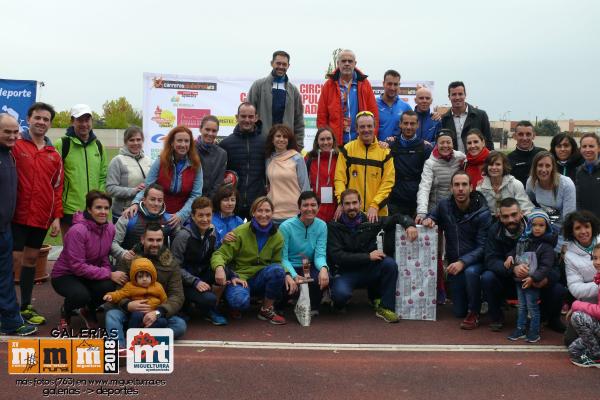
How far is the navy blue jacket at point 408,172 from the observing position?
22.5 ft

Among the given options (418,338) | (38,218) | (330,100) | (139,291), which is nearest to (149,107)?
(330,100)

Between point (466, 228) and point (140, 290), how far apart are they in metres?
3.36

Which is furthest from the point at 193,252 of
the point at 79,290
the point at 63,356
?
the point at 63,356

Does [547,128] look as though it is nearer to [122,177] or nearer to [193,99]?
[193,99]

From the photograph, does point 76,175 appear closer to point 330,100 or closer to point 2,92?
point 330,100

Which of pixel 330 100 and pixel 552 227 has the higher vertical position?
pixel 330 100

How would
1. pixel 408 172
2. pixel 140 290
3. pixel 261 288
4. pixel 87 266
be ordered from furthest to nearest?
pixel 408 172
pixel 261 288
pixel 87 266
pixel 140 290

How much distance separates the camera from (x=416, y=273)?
617 centimetres

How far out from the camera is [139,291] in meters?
5.12

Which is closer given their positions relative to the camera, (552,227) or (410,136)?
(552,227)

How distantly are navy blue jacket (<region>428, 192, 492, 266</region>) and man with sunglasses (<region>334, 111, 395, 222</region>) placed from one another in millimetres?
696

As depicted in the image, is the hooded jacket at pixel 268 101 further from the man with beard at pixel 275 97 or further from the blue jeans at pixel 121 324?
the blue jeans at pixel 121 324

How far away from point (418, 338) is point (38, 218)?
150 inches

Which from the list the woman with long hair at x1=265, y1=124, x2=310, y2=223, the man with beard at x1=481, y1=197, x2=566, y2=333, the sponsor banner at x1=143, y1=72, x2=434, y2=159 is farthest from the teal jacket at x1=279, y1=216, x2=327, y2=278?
the sponsor banner at x1=143, y1=72, x2=434, y2=159
